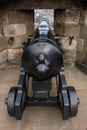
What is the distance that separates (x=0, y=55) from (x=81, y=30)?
1429 mm

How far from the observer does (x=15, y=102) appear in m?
2.32

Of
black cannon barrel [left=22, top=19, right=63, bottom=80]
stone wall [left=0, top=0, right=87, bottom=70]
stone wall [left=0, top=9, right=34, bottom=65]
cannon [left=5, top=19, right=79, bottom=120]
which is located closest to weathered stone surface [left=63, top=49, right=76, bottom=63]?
stone wall [left=0, top=0, right=87, bottom=70]

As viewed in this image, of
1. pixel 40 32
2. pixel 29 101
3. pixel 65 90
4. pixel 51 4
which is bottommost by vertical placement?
pixel 29 101

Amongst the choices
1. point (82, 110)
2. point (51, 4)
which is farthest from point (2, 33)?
point (82, 110)

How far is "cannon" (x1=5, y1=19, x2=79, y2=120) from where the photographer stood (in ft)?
6.88

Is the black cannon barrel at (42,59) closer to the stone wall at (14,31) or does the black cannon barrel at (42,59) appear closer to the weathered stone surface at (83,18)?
the weathered stone surface at (83,18)

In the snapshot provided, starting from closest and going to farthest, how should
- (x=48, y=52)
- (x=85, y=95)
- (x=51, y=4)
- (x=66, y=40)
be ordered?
(x=48, y=52) < (x=85, y=95) < (x=51, y=4) < (x=66, y=40)

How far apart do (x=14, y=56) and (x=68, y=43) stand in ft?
3.29

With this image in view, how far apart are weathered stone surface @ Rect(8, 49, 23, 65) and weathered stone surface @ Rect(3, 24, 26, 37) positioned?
0.30m

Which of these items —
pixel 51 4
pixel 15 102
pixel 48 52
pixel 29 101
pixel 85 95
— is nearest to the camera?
pixel 48 52

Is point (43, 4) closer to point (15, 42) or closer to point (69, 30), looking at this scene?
point (69, 30)

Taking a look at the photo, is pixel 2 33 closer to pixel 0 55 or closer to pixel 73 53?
pixel 0 55

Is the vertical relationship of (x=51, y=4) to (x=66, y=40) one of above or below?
above

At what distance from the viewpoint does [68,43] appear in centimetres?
395
